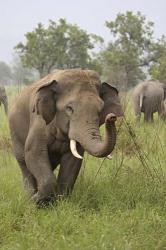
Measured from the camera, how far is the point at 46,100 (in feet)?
15.1

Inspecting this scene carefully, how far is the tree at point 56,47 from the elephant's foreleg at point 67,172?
20889 mm

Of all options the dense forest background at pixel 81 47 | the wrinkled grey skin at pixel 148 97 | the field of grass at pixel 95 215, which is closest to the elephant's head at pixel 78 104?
the field of grass at pixel 95 215

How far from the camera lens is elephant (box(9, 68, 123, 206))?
4.39m

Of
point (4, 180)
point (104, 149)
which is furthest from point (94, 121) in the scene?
point (4, 180)

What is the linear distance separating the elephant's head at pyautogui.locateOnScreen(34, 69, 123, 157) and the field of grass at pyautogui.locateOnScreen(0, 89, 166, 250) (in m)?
0.64

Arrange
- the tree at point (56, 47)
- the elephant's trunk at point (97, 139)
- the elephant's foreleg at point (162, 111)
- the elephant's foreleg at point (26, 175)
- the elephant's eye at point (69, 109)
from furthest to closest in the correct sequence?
1. the tree at point (56, 47)
2. the elephant's foreleg at point (162, 111)
3. the elephant's foreleg at point (26, 175)
4. the elephant's eye at point (69, 109)
5. the elephant's trunk at point (97, 139)

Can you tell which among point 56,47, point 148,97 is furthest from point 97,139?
point 56,47

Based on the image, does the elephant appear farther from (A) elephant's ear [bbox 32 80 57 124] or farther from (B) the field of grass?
(B) the field of grass

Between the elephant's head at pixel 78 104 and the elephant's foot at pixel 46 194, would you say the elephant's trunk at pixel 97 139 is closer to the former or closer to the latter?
the elephant's head at pixel 78 104

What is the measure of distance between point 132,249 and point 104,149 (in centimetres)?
80

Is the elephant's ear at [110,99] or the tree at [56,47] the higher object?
the tree at [56,47]

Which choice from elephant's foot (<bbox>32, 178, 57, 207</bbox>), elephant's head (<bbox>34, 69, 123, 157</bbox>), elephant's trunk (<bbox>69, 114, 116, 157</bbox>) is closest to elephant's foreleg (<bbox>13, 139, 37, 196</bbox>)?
elephant's foot (<bbox>32, 178, 57, 207</bbox>)

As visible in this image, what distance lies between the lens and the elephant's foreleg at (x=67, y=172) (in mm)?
4898

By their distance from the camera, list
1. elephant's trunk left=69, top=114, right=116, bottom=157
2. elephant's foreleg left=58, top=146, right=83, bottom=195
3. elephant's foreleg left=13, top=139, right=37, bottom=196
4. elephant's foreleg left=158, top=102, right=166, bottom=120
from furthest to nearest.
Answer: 1. elephant's foreleg left=158, top=102, right=166, bottom=120
2. elephant's foreleg left=13, top=139, right=37, bottom=196
3. elephant's foreleg left=58, top=146, right=83, bottom=195
4. elephant's trunk left=69, top=114, right=116, bottom=157
